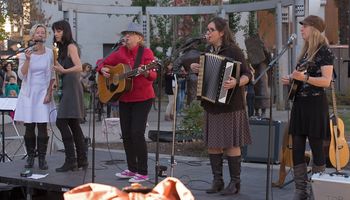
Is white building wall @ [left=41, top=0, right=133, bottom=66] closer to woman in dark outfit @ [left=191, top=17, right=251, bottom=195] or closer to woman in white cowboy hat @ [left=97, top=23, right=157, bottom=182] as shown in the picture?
woman in white cowboy hat @ [left=97, top=23, right=157, bottom=182]

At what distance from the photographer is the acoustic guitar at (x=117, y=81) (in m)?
6.69

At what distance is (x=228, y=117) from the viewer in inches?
253

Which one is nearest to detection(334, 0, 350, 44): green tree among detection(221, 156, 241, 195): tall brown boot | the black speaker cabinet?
the black speaker cabinet

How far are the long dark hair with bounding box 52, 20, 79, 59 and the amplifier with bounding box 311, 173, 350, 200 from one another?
3269 mm

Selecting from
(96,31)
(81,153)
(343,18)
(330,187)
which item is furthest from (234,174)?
(96,31)

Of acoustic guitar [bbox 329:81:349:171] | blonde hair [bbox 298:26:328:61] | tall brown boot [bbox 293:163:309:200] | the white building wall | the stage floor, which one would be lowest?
the stage floor

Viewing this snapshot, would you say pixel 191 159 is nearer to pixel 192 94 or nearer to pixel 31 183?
pixel 31 183

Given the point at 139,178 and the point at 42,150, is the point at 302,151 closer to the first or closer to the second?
the point at 139,178

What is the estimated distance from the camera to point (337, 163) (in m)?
6.52

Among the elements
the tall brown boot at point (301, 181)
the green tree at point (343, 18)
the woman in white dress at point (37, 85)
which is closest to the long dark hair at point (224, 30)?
the tall brown boot at point (301, 181)

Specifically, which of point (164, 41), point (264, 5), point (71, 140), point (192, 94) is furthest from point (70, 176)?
point (164, 41)

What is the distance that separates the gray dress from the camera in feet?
24.1

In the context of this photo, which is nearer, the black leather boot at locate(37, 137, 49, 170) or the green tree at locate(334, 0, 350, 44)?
the black leather boot at locate(37, 137, 49, 170)

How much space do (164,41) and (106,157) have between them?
1830 centimetres
